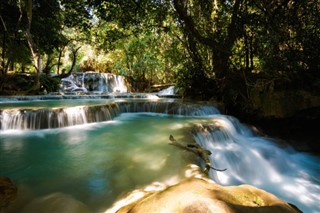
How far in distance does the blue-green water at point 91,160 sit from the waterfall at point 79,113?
0.31 metres

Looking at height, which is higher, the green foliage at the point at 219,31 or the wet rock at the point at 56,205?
the green foliage at the point at 219,31

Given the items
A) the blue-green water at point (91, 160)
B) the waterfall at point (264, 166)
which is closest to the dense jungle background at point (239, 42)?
the waterfall at point (264, 166)

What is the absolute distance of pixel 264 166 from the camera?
5.45 metres

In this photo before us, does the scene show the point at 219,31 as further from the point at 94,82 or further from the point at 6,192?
the point at 94,82

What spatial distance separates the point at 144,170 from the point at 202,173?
3.10ft

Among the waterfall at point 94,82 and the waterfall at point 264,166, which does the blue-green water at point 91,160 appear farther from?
the waterfall at point 94,82

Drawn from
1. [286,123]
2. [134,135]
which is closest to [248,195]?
[134,135]

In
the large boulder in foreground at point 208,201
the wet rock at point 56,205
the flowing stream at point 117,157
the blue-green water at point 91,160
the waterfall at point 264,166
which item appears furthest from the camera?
the waterfall at point 264,166

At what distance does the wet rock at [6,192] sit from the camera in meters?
2.33

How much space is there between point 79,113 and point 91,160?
3379mm

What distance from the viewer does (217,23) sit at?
8336mm

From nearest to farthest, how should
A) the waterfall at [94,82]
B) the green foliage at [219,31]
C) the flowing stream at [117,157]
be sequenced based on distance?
the flowing stream at [117,157]
the green foliage at [219,31]
the waterfall at [94,82]

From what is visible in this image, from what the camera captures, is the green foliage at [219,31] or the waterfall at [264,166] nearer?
the waterfall at [264,166]

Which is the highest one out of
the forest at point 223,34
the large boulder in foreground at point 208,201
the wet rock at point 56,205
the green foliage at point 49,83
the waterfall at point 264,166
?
the forest at point 223,34
